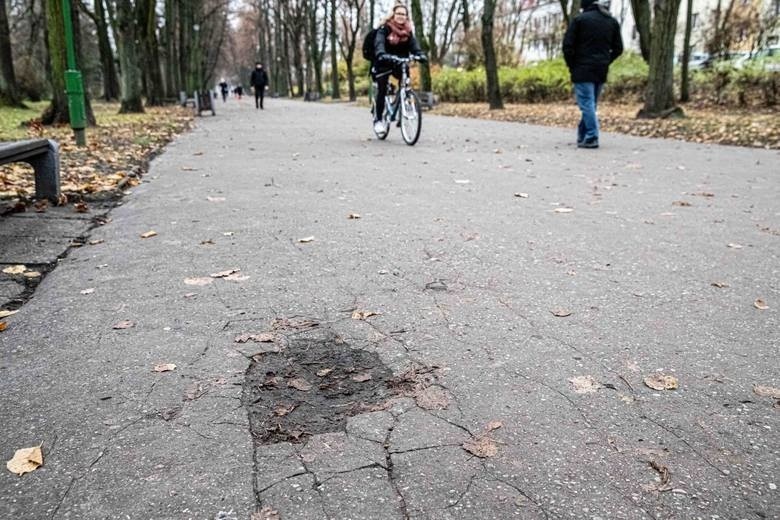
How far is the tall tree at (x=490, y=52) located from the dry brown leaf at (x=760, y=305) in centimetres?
1757

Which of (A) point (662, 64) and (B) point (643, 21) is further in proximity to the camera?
(B) point (643, 21)

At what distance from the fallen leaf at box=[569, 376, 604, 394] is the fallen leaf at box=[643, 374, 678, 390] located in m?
0.17

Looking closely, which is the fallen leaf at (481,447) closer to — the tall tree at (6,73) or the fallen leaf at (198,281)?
the fallen leaf at (198,281)

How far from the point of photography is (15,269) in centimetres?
368

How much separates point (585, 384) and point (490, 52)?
18.6 metres

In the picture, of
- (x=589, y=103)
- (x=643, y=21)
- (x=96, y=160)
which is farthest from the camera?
(x=643, y=21)

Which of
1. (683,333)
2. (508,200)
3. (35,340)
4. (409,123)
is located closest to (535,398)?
(683,333)

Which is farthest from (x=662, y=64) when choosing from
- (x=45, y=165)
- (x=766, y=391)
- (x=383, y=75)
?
(x=766, y=391)

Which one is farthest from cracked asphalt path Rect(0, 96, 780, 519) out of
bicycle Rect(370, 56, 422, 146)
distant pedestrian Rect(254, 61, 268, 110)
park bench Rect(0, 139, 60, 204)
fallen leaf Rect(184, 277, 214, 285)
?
distant pedestrian Rect(254, 61, 268, 110)

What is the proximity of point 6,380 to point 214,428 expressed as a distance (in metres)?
0.89

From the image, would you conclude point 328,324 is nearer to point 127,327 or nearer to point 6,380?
point 127,327

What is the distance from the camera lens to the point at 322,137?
12.1 meters

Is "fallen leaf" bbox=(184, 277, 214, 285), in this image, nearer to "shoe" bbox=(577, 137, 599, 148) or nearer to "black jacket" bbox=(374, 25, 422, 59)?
"black jacket" bbox=(374, 25, 422, 59)

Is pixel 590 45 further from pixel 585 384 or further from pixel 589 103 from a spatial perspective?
pixel 585 384
